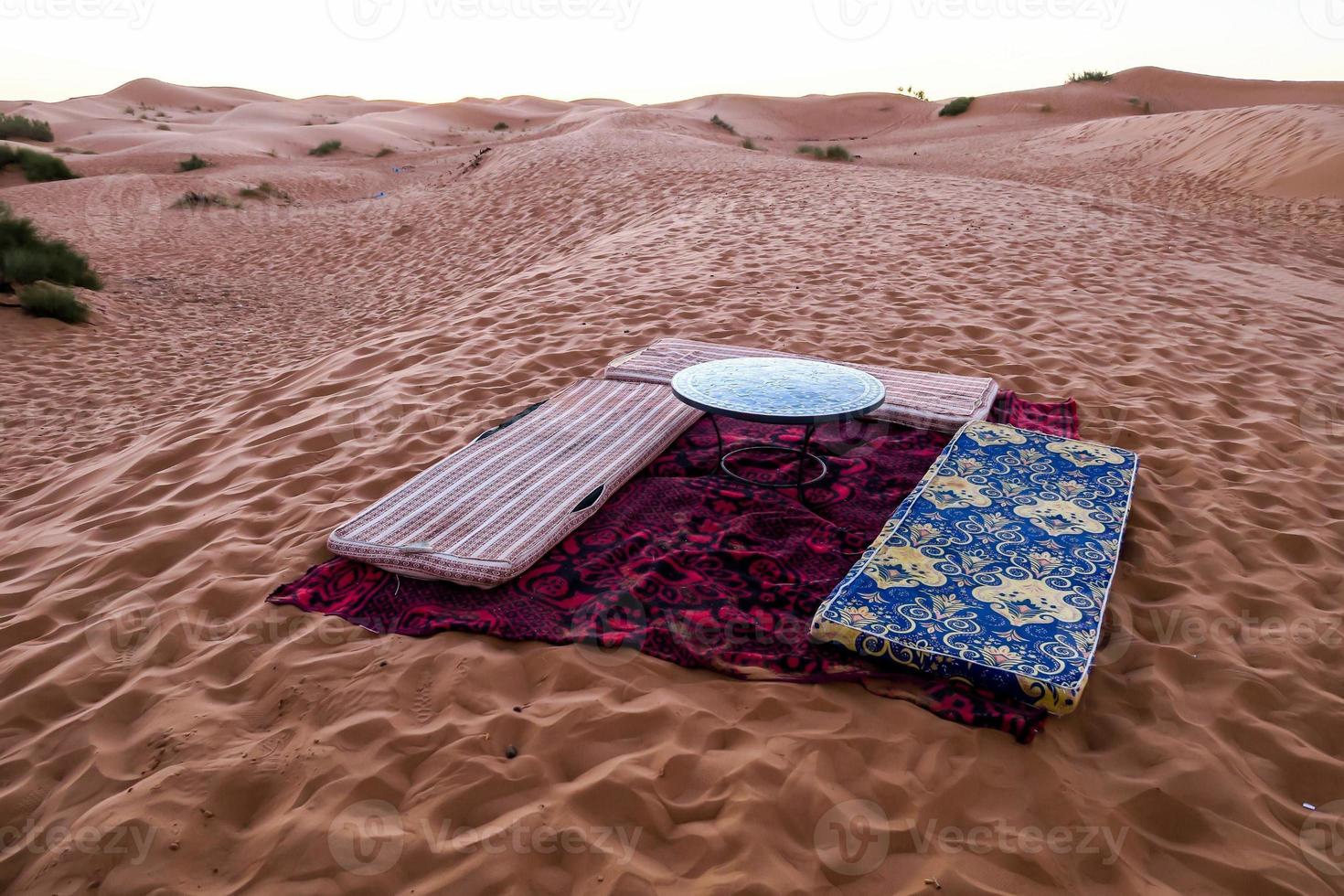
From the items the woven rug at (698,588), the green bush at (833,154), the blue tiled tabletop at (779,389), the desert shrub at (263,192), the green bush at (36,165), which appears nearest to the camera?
the woven rug at (698,588)

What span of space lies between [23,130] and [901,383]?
3278 cm

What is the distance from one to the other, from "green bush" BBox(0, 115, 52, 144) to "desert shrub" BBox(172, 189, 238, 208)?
15935 millimetres

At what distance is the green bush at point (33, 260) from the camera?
8.11 meters

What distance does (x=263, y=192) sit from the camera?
16.8 meters

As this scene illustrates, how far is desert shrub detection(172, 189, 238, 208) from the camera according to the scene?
15195 mm

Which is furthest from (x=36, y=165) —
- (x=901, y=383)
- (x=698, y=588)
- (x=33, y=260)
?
(x=698, y=588)

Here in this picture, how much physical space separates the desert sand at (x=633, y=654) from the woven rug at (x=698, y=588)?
0.28ft

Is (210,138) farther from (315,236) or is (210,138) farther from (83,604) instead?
(83,604)

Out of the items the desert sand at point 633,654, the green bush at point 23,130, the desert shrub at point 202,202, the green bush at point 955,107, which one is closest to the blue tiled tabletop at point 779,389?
the desert sand at point 633,654

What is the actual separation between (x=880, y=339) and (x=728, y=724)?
13.0ft

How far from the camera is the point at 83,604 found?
10.3 ft

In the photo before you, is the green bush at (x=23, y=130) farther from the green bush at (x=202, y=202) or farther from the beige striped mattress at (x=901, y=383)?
the beige striped mattress at (x=901, y=383)

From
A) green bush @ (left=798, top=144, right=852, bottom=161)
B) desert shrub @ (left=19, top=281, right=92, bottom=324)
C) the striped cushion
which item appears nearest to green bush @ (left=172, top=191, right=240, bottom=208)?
desert shrub @ (left=19, top=281, right=92, bottom=324)

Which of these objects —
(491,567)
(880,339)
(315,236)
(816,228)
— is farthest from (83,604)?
(315,236)
